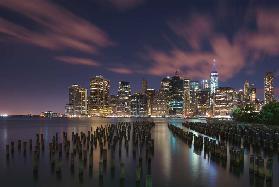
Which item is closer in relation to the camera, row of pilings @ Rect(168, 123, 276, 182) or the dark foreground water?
row of pilings @ Rect(168, 123, 276, 182)

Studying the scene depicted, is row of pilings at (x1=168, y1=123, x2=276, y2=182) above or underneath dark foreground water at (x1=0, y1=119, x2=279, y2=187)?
above

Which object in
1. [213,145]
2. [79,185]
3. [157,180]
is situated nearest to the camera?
[79,185]

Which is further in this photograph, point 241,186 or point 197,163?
point 197,163

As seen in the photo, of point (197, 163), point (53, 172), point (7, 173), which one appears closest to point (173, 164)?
point (197, 163)

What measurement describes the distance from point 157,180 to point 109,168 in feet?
19.5

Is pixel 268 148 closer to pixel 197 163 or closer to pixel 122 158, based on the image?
pixel 197 163

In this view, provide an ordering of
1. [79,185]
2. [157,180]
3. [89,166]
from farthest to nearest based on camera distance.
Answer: [89,166] < [157,180] < [79,185]

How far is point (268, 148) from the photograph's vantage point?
4828 centimetres

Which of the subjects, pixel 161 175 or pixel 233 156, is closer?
pixel 161 175

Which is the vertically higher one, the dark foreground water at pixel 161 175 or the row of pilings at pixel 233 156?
the row of pilings at pixel 233 156

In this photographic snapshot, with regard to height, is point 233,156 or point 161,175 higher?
point 233,156

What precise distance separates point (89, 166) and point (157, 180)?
20.5 feet

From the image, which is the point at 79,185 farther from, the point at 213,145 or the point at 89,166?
the point at 213,145

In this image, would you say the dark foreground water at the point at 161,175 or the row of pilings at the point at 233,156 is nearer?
the row of pilings at the point at 233,156
